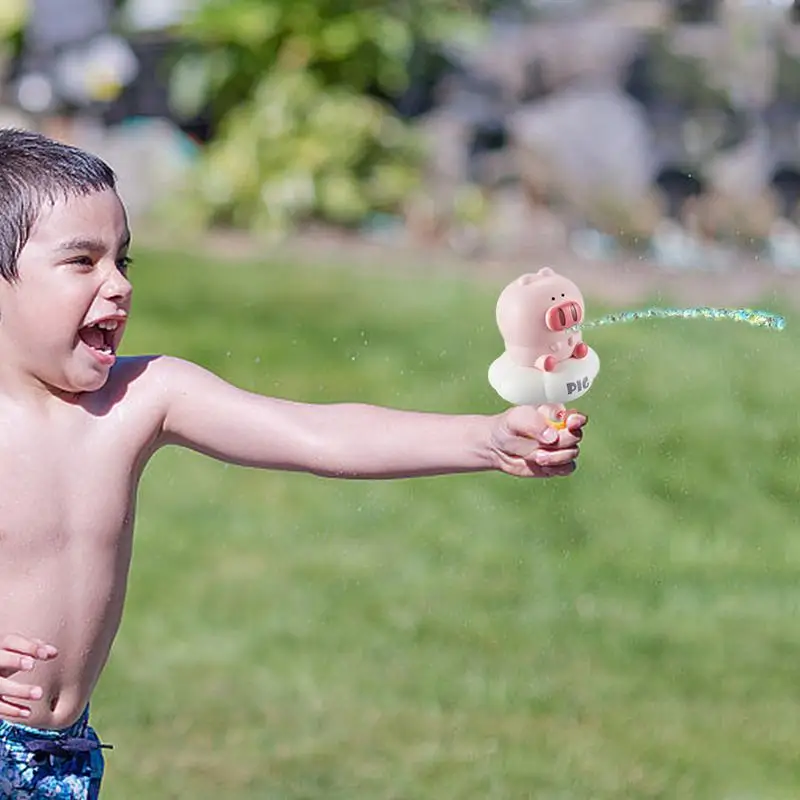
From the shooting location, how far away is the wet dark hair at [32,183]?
2557mm

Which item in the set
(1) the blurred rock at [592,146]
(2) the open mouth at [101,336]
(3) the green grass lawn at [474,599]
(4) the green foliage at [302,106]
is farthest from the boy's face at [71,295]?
(1) the blurred rock at [592,146]

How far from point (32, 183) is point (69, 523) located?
18.5 inches

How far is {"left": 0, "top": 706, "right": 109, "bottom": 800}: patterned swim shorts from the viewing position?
263 centimetres

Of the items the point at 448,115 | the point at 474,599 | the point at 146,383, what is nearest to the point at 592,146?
the point at 448,115

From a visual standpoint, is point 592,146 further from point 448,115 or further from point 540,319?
point 540,319

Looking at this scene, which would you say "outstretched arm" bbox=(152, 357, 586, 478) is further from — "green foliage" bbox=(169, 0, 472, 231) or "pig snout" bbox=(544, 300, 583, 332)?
"green foliage" bbox=(169, 0, 472, 231)

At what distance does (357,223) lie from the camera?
378 inches

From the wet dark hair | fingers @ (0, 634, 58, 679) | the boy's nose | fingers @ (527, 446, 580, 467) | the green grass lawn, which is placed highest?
the green grass lawn

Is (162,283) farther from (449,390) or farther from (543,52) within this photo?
(543,52)

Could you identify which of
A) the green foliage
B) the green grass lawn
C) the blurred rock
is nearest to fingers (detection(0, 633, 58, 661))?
the green grass lawn

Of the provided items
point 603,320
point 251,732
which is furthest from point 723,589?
point 603,320

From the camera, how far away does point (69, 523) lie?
8.59ft

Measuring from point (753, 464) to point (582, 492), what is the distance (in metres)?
0.58

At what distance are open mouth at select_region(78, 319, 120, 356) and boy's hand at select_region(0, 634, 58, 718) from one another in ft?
1.38
